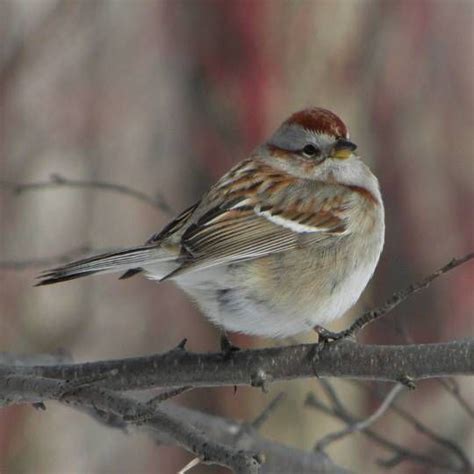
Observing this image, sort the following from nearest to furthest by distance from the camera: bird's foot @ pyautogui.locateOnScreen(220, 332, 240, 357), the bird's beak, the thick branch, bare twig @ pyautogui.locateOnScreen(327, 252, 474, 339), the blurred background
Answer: bare twig @ pyautogui.locateOnScreen(327, 252, 474, 339)
the thick branch
bird's foot @ pyautogui.locateOnScreen(220, 332, 240, 357)
the bird's beak
the blurred background

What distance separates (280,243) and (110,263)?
714 mm

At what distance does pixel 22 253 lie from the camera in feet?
24.4

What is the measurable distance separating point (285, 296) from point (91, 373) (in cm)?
76

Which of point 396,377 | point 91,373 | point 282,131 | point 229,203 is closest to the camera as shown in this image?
point 396,377

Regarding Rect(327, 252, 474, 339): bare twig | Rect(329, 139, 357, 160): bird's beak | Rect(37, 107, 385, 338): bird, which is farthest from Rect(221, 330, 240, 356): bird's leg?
Rect(329, 139, 357, 160): bird's beak

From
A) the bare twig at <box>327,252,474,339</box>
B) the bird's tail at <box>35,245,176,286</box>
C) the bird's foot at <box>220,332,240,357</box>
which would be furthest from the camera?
the bird's foot at <box>220,332,240,357</box>

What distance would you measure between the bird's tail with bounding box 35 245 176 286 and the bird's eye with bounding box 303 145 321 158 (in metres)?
0.89

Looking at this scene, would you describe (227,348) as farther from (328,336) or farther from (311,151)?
(311,151)

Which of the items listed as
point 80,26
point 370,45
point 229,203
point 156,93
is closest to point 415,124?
point 370,45

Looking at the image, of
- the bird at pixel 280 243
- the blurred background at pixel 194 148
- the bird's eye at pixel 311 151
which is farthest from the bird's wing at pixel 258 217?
the blurred background at pixel 194 148

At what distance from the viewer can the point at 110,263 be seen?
323 cm

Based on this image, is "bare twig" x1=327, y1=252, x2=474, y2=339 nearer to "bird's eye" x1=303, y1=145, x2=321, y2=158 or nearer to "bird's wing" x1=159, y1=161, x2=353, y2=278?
"bird's wing" x1=159, y1=161, x2=353, y2=278

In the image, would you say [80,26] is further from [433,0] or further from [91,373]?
[91,373]

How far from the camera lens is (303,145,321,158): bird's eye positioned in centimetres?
410
